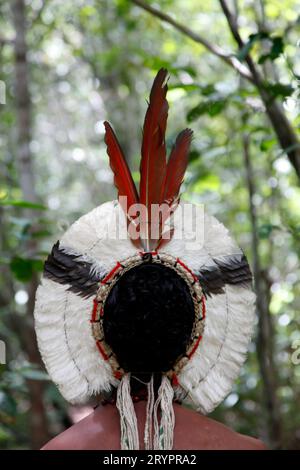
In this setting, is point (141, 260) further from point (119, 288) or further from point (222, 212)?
point (222, 212)

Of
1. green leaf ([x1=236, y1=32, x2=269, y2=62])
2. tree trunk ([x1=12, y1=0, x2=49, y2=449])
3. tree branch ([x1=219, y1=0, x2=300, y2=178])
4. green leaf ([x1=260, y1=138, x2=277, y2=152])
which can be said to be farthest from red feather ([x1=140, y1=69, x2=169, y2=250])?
tree trunk ([x1=12, y1=0, x2=49, y2=449])

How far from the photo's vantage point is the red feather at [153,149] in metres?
1.35

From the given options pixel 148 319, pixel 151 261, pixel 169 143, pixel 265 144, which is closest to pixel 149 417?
pixel 148 319

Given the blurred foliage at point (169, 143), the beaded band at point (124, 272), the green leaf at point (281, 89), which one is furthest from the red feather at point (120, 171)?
the green leaf at point (281, 89)

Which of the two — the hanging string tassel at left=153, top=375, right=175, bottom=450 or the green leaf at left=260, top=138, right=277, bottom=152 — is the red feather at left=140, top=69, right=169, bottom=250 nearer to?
the hanging string tassel at left=153, top=375, right=175, bottom=450

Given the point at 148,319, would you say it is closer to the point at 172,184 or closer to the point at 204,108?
the point at 172,184

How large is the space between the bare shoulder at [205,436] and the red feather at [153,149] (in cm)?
37

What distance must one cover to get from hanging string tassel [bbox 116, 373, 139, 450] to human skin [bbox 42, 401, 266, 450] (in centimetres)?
2

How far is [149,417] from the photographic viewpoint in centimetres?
125

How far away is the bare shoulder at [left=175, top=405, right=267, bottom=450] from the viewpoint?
4.09ft

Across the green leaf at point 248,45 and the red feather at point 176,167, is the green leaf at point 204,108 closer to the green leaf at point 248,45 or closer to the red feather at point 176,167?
the green leaf at point 248,45

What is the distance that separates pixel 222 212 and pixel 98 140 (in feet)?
8.56

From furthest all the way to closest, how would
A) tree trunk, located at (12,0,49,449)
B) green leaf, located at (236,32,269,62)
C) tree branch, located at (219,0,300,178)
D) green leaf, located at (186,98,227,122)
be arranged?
tree trunk, located at (12,0,49,449)
green leaf, located at (186,98,227,122)
tree branch, located at (219,0,300,178)
green leaf, located at (236,32,269,62)

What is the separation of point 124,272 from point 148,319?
0.41ft
